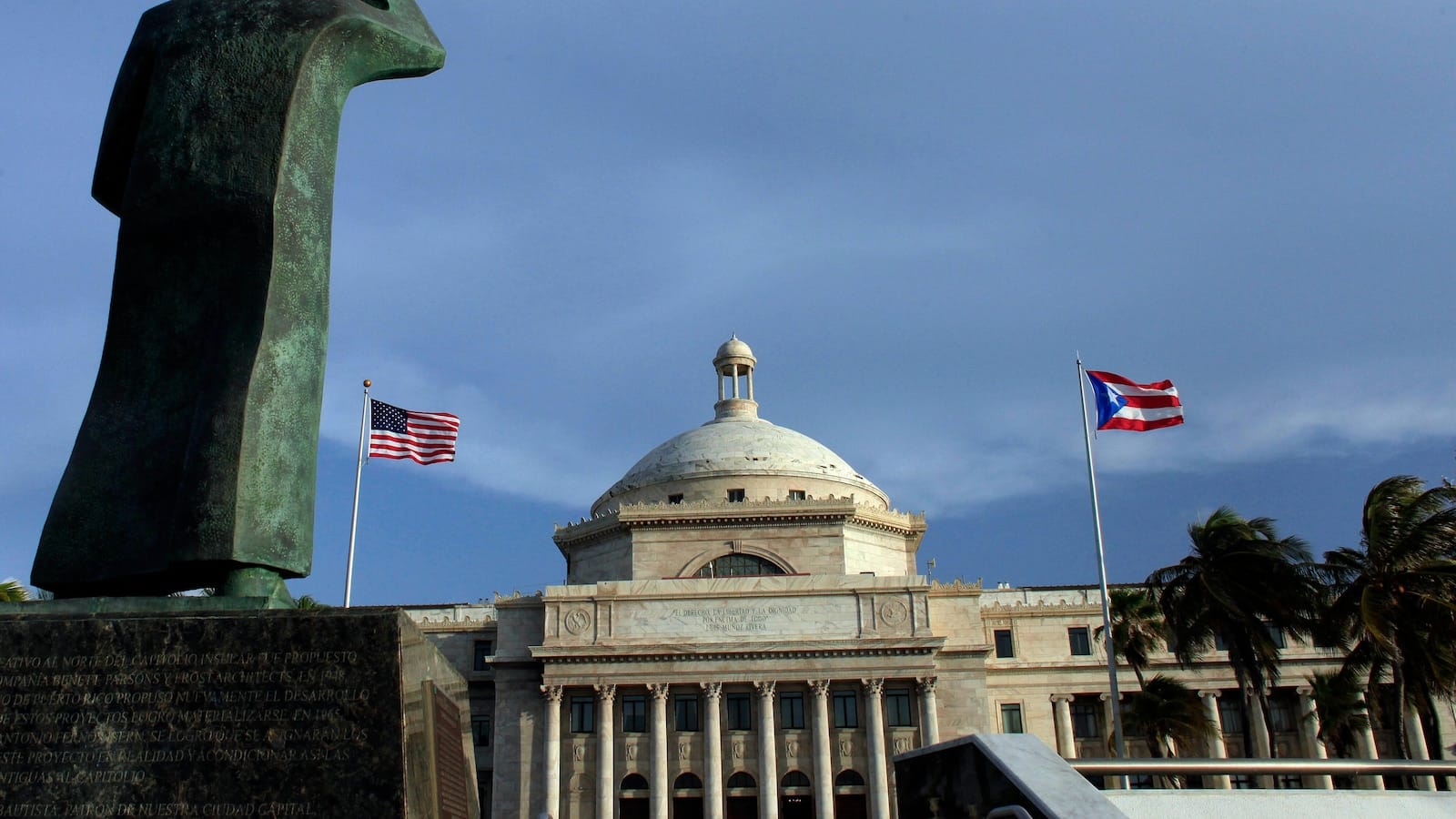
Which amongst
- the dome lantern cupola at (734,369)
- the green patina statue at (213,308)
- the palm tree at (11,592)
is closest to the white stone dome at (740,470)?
the dome lantern cupola at (734,369)

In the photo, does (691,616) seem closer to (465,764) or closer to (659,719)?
(659,719)

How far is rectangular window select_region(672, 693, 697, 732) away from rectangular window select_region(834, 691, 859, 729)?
565cm

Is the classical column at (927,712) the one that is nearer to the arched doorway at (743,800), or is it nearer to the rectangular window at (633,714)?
the arched doorway at (743,800)

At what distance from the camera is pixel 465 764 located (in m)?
8.03

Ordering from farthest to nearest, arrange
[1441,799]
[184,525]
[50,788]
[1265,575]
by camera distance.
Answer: [1265,575] → [1441,799] → [184,525] → [50,788]

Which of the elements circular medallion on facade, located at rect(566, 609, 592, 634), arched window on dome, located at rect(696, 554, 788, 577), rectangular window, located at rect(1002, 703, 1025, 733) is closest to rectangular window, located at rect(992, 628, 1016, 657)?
rectangular window, located at rect(1002, 703, 1025, 733)

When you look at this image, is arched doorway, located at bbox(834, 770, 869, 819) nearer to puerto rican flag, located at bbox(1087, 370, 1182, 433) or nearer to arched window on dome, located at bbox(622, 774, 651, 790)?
arched window on dome, located at bbox(622, 774, 651, 790)

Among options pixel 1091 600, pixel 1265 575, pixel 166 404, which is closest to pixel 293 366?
pixel 166 404

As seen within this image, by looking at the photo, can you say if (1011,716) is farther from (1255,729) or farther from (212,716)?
(212,716)

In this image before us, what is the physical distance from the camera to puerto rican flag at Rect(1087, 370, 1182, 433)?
3669cm

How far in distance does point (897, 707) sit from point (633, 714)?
1051 centimetres

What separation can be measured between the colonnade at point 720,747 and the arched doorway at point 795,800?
21.8 inches

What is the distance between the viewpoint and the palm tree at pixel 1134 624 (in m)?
46.1

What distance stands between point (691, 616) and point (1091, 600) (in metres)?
22.2
